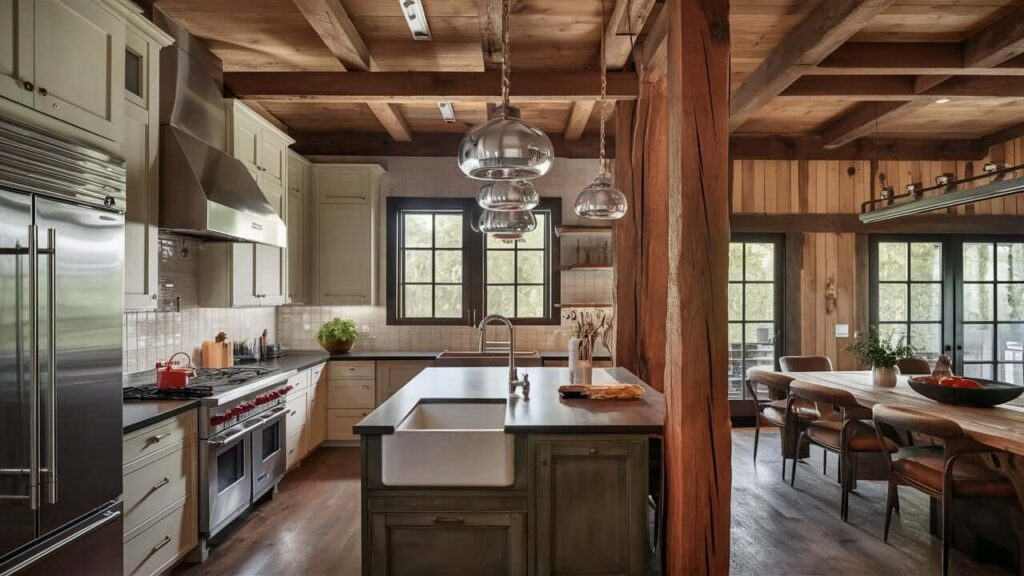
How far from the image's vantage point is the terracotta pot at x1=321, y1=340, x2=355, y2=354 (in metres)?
5.62

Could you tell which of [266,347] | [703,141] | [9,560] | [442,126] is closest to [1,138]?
[9,560]

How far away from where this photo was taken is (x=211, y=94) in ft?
12.7

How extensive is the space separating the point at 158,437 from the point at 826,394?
389cm

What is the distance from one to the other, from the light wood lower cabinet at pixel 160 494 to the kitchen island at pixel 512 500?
1.08 metres

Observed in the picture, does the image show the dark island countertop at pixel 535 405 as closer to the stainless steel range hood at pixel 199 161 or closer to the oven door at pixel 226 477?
the oven door at pixel 226 477

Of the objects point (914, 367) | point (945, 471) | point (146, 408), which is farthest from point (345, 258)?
point (914, 367)

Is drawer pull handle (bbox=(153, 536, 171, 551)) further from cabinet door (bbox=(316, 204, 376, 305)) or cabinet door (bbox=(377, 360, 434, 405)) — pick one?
cabinet door (bbox=(316, 204, 376, 305))

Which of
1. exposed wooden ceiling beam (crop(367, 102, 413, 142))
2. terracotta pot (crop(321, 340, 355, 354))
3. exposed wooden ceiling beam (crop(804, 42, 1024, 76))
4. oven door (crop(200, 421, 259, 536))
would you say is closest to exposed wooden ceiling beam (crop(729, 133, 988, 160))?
exposed wooden ceiling beam (crop(804, 42, 1024, 76))

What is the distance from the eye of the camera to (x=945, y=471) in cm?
290

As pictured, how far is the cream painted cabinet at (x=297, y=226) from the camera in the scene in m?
5.22

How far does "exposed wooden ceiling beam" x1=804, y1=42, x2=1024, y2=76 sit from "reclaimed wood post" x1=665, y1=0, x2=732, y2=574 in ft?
5.84

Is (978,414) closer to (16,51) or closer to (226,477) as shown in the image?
(226,477)

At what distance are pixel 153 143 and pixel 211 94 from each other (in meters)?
0.85

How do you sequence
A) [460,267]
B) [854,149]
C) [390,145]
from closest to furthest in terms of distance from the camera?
1. [390,145]
2. [460,267]
3. [854,149]
